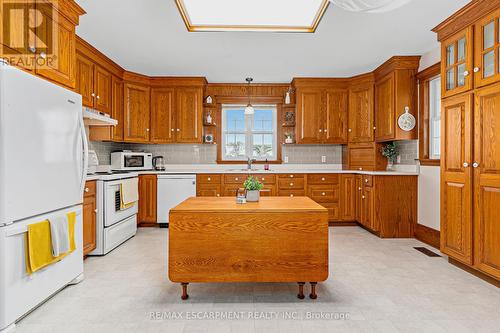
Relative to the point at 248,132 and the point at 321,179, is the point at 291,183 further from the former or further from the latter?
the point at 248,132

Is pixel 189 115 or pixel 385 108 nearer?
pixel 385 108

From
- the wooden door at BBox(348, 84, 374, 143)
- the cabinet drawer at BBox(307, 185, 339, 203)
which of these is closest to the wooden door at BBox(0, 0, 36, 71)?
the cabinet drawer at BBox(307, 185, 339, 203)

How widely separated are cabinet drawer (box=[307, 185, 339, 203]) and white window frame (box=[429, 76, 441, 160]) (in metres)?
1.45

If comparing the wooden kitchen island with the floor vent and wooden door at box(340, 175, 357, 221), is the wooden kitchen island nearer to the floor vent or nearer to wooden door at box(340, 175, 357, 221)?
the floor vent

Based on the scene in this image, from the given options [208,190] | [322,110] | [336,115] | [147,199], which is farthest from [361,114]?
[147,199]

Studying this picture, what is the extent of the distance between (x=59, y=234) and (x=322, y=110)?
161 inches

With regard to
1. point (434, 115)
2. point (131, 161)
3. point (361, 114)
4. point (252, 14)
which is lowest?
point (131, 161)

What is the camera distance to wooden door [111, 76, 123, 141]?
13.8 feet

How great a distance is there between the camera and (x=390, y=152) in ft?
14.4

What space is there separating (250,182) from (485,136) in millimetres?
2109

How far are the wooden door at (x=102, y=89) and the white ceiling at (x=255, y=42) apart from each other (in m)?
0.26

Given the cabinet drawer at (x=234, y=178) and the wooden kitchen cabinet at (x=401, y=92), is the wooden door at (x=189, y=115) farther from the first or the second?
the wooden kitchen cabinet at (x=401, y=92)

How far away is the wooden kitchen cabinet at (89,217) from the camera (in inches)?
117

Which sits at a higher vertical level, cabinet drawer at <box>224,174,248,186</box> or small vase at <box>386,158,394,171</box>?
small vase at <box>386,158,394,171</box>
